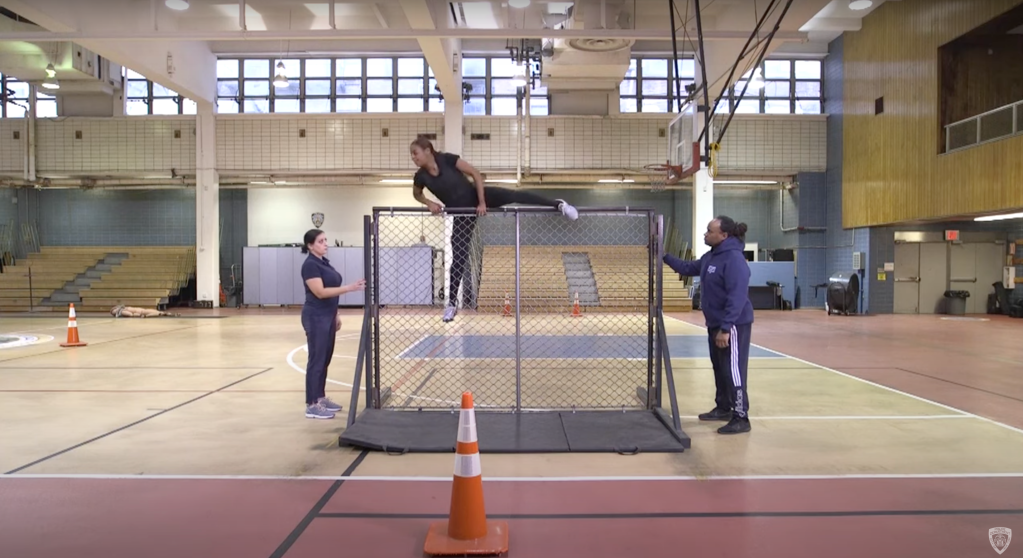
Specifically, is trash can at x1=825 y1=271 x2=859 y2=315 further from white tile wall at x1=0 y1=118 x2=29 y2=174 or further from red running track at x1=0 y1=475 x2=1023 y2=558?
white tile wall at x1=0 y1=118 x2=29 y2=174

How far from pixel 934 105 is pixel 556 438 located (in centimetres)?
1591

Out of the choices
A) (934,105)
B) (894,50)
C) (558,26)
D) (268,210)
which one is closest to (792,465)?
(558,26)

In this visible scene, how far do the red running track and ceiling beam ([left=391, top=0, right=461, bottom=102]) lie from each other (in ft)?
35.5

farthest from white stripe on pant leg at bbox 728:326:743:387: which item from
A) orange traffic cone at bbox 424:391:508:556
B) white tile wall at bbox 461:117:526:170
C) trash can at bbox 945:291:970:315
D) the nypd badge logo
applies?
trash can at bbox 945:291:970:315

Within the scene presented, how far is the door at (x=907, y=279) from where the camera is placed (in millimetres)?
18906

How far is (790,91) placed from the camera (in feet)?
69.7

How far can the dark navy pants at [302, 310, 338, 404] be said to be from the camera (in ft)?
18.5

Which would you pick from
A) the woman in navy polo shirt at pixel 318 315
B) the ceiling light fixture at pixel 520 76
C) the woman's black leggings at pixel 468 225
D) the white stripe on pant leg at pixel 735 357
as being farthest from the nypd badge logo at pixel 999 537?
the ceiling light fixture at pixel 520 76

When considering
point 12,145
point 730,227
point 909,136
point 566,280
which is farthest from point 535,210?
point 12,145

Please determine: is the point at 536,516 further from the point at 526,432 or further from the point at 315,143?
the point at 315,143

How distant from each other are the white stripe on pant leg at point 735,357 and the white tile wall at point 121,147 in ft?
69.0

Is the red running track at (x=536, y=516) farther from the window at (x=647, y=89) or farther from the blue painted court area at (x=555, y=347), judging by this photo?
the window at (x=647, y=89)

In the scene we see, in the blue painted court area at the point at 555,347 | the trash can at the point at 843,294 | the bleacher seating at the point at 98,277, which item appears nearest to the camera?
the blue painted court area at the point at 555,347

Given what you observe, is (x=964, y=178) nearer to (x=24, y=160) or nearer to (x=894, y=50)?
(x=894, y=50)
